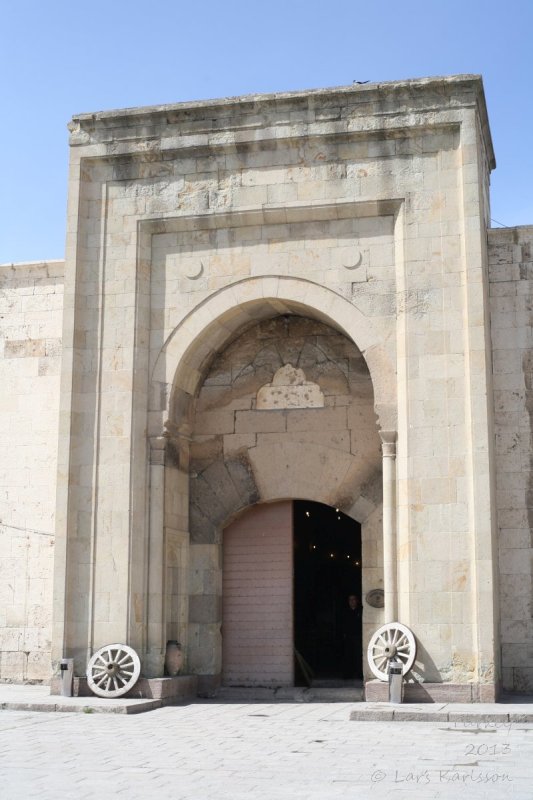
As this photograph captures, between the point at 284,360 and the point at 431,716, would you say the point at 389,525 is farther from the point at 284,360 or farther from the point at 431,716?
the point at 284,360

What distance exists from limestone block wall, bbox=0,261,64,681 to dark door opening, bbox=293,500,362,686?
3697 millimetres

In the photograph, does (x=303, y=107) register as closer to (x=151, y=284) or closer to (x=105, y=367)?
(x=151, y=284)

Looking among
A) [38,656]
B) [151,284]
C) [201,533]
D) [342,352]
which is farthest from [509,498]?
[38,656]

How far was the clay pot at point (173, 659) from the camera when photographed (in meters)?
12.4

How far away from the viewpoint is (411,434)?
461 inches

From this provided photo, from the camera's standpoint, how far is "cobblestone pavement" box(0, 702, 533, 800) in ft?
22.1

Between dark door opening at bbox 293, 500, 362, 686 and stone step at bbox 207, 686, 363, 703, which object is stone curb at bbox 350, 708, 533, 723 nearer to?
stone step at bbox 207, 686, 363, 703

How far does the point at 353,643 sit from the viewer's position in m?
16.1

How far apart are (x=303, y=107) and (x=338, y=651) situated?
29.1ft

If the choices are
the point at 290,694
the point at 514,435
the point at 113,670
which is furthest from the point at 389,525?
the point at 113,670

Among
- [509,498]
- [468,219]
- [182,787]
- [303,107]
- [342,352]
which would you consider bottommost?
[182,787]

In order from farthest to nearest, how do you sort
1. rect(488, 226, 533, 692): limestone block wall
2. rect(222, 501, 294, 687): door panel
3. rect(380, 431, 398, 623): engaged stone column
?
rect(222, 501, 294, 687): door panel, rect(488, 226, 533, 692): limestone block wall, rect(380, 431, 398, 623): engaged stone column

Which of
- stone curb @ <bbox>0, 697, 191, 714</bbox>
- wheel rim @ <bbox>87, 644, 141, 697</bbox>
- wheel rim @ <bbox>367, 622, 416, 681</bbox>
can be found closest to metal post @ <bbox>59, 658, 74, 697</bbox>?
wheel rim @ <bbox>87, 644, 141, 697</bbox>

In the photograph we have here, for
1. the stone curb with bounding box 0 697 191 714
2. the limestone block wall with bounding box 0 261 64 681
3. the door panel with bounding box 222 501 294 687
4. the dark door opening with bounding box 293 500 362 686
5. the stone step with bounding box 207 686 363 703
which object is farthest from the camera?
the dark door opening with bounding box 293 500 362 686
